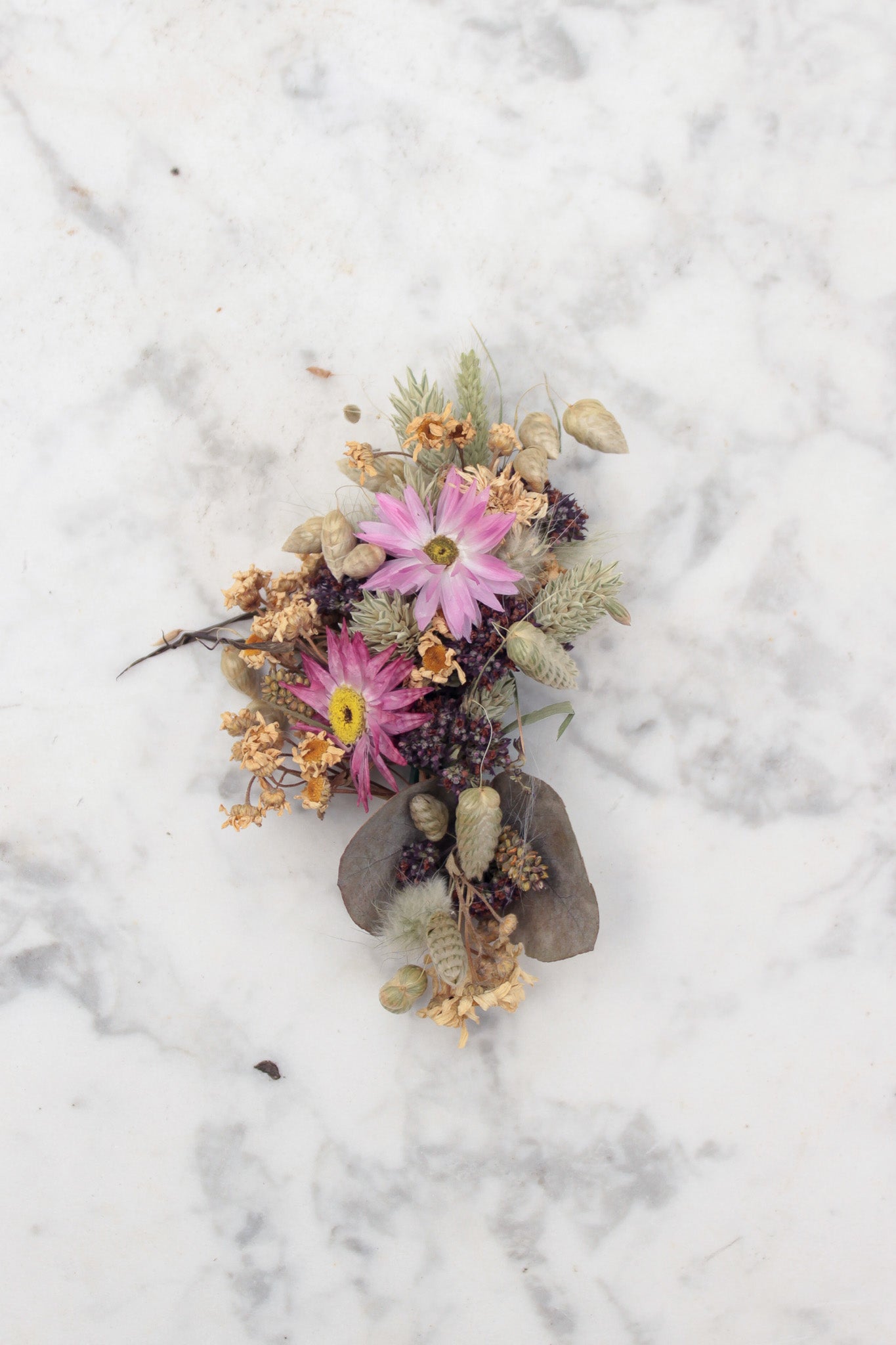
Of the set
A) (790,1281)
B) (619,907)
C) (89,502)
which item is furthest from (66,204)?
(790,1281)

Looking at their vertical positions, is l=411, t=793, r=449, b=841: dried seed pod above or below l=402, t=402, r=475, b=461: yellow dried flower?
below

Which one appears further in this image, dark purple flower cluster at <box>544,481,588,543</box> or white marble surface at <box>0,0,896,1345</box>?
white marble surface at <box>0,0,896,1345</box>

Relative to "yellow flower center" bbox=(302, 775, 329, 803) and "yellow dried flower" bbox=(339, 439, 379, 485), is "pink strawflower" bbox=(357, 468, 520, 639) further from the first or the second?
"yellow flower center" bbox=(302, 775, 329, 803)

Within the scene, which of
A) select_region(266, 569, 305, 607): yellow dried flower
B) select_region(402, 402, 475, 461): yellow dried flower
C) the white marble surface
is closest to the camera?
select_region(402, 402, 475, 461): yellow dried flower

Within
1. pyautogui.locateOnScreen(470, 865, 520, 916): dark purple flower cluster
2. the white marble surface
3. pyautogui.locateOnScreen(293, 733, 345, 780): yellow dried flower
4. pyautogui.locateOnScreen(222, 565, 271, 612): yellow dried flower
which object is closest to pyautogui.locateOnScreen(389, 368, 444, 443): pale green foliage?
the white marble surface

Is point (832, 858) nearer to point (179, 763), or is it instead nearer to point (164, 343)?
point (179, 763)
